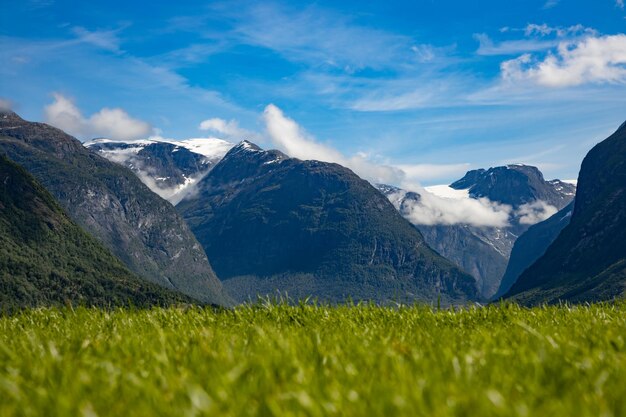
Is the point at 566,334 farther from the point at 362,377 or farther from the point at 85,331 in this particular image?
the point at 85,331

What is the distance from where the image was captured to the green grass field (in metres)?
4.21

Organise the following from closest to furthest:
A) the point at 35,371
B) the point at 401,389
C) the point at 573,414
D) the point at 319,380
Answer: the point at 573,414 < the point at 401,389 < the point at 319,380 < the point at 35,371

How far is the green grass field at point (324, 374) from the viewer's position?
13.8 feet

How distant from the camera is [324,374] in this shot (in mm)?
5652

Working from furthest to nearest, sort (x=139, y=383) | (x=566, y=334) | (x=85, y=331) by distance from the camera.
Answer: (x=85, y=331) → (x=566, y=334) → (x=139, y=383)

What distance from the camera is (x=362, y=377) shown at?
5551 mm

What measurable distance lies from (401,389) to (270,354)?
208 cm

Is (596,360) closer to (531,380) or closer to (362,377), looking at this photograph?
(531,380)

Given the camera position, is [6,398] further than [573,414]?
Yes

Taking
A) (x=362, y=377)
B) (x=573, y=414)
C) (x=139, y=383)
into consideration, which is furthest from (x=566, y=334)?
(x=139, y=383)

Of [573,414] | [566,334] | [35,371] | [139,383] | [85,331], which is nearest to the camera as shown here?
[573,414]

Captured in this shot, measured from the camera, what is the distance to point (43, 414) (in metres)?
4.47

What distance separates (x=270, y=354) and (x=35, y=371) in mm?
2140

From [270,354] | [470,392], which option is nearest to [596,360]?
[470,392]
